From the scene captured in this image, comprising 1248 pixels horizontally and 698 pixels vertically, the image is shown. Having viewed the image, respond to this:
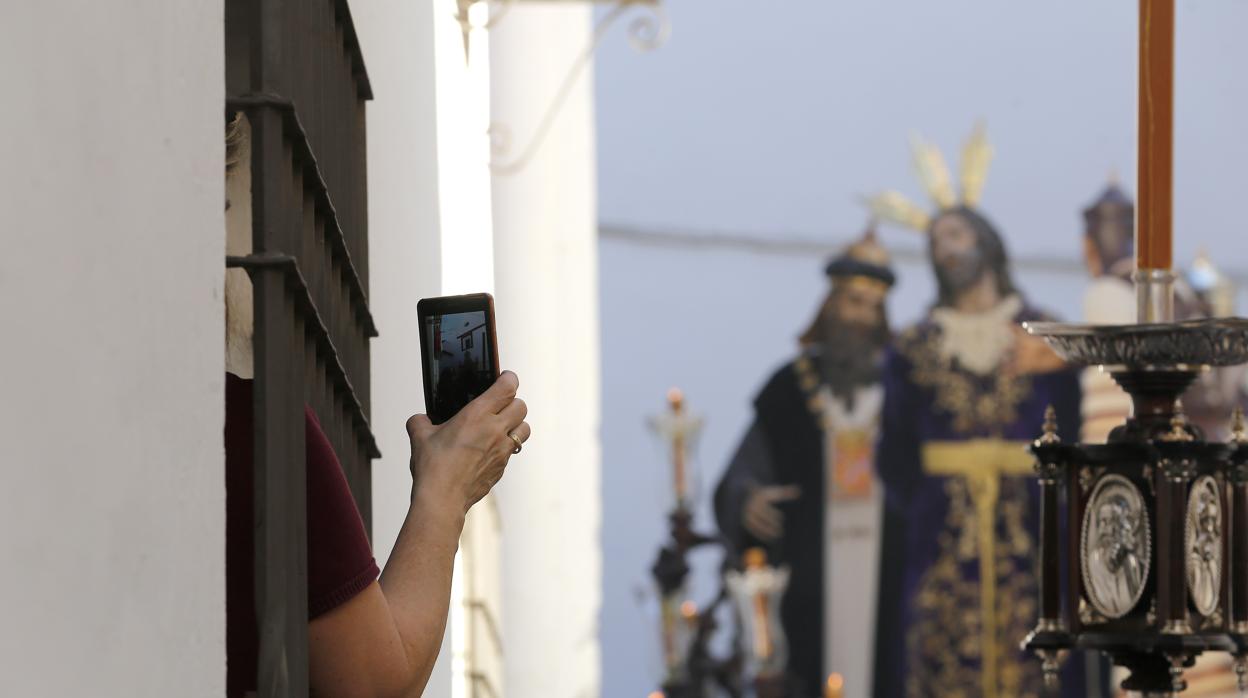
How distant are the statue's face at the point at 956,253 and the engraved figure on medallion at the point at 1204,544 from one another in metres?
8.69

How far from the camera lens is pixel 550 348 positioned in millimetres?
11359

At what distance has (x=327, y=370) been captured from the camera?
179 centimetres

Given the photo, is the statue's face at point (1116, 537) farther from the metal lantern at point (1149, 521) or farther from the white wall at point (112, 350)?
the white wall at point (112, 350)

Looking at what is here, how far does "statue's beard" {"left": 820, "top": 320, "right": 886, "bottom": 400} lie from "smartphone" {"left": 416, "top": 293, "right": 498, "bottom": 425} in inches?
399

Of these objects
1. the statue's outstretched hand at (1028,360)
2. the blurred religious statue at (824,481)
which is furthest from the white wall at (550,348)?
the statue's outstretched hand at (1028,360)

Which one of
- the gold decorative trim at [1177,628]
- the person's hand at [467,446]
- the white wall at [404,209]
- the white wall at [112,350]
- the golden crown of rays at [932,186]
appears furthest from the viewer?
the golden crown of rays at [932,186]

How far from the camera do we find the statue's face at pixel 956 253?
11.8 m

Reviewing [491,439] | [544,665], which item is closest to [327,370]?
[491,439]

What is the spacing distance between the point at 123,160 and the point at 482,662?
378cm

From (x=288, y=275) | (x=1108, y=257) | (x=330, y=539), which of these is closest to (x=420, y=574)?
(x=330, y=539)

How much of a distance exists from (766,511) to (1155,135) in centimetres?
853

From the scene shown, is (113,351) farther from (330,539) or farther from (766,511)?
(766,511)

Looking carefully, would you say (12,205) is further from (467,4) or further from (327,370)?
(467,4)

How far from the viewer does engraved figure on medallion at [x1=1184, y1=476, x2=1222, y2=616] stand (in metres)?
3.11
